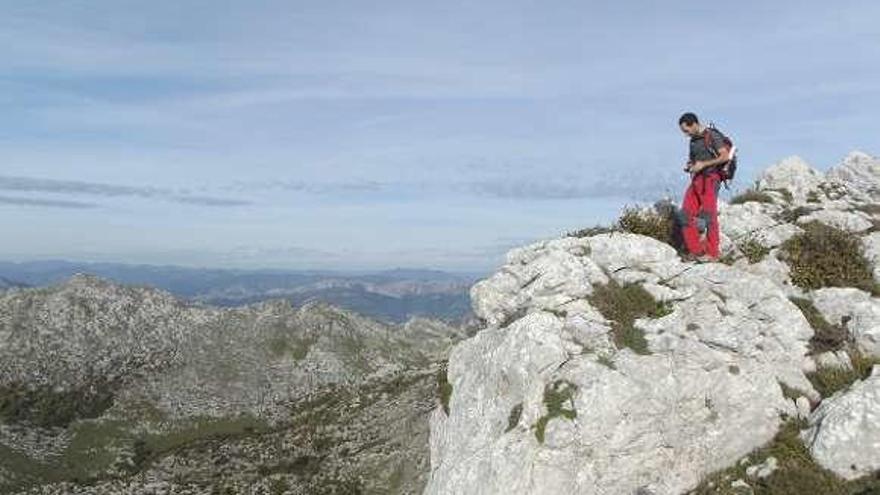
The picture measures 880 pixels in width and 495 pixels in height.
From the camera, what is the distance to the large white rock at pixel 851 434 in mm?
18969

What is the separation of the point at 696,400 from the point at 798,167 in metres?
20.3

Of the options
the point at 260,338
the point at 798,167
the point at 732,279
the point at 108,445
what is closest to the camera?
the point at 732,279

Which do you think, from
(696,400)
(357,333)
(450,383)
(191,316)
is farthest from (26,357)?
(696,400)

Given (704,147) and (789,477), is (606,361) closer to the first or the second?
(789,477)

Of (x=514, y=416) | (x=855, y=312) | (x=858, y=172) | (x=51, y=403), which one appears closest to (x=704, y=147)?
(x=855, y=312)

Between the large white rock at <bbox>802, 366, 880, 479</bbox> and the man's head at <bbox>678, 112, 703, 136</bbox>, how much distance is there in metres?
10.0

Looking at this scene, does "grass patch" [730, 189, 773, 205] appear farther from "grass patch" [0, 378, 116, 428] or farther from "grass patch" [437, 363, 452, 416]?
"grass patch" [0, 378, 116, 428]

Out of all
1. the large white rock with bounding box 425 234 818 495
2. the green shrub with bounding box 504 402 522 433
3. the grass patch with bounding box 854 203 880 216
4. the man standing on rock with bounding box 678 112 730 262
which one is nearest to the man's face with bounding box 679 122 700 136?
the man standing on rock with bounding box 678 112 730 262

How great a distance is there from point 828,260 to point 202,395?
113048 millimetres

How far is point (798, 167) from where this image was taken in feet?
122

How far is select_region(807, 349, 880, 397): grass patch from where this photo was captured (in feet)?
69.8

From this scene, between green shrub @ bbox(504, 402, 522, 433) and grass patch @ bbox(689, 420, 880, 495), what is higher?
green shrub @ bbox(504, 402, 522, 433)

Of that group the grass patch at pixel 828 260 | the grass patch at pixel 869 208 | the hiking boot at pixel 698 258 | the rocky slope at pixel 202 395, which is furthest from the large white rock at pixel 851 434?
the rocky slope at pixel 202 395

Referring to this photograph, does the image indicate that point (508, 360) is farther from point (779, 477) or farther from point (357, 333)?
point (357, 333)
